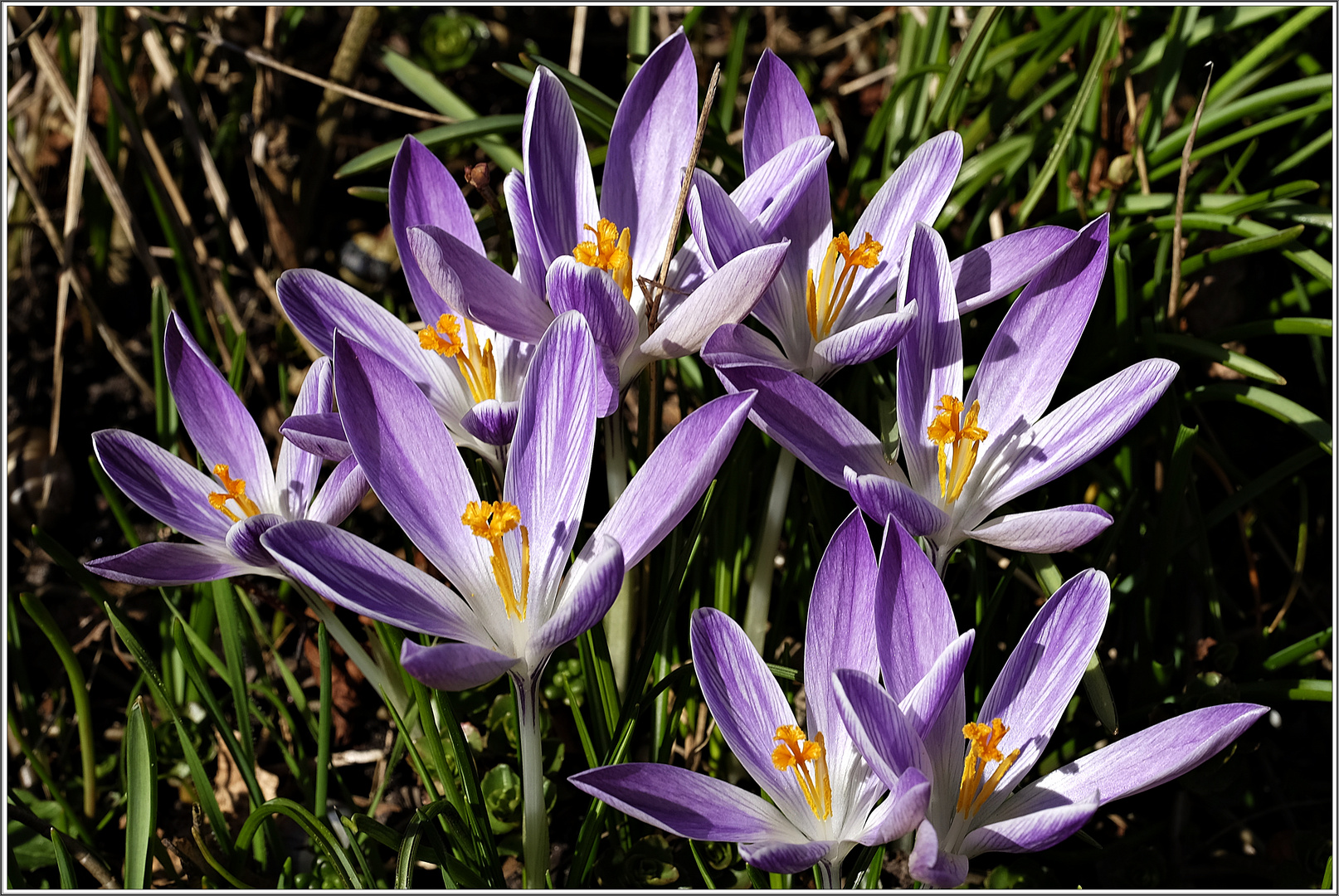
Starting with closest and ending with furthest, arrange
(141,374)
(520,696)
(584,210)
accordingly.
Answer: (520,696)
(584,210)
(141,374)

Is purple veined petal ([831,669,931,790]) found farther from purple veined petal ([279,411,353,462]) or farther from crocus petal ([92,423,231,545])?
crocus petal ([92,423,231,545])

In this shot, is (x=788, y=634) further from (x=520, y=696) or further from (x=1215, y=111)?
(x=1215, y=111)

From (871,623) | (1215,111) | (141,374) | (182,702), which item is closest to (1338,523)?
(1215,111)

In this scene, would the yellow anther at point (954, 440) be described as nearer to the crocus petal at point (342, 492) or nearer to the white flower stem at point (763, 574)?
the white flower stem at point (763, 574)

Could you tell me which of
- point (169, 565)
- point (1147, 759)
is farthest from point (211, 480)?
point (1147, 759)

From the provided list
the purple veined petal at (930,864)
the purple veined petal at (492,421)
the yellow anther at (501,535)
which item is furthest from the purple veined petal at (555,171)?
the purple veined petal at (930,864)

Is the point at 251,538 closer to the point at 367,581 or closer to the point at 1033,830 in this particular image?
the point at 367,581
